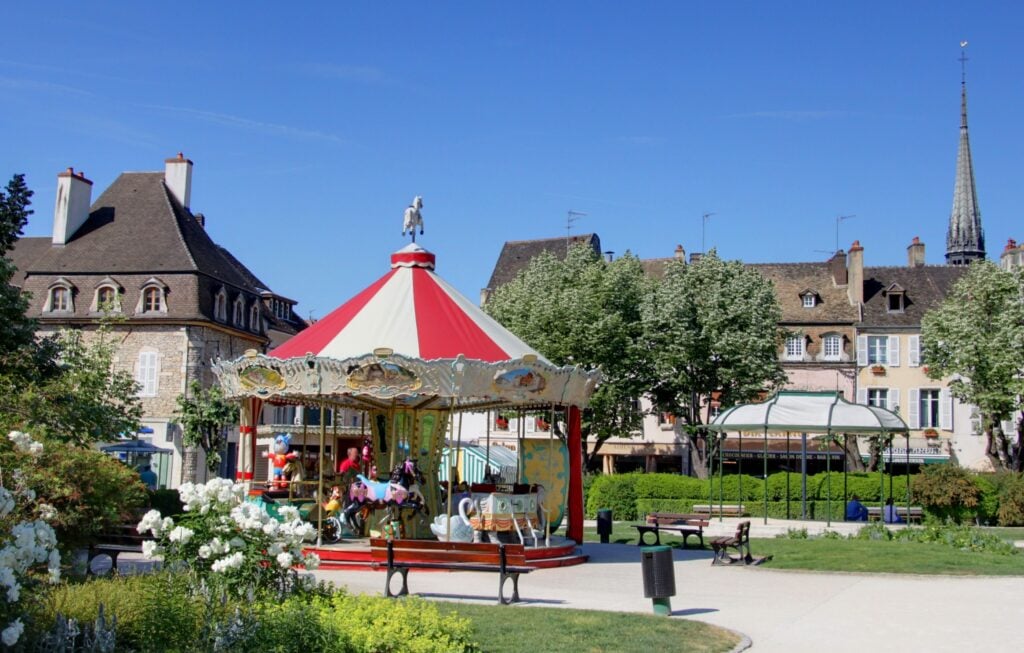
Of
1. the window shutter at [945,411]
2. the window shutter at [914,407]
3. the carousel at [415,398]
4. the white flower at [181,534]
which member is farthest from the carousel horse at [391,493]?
the window shutter at [945,411]

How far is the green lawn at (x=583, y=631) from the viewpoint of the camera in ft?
34.8

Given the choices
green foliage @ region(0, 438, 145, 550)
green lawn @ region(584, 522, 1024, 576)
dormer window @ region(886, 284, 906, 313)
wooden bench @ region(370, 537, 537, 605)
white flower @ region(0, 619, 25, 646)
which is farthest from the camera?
dormer window @ region(886, 284, 906, 313)

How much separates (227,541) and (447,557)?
20.9ft

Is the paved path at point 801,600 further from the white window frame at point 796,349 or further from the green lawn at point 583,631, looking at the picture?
the white window frame at point 796,349

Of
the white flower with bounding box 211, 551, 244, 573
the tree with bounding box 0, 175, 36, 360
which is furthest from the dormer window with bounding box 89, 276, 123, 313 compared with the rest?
A: the white flower with bounding box 211, 551, 244, 573

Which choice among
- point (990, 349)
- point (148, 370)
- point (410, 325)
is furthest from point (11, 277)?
point (990, 349)

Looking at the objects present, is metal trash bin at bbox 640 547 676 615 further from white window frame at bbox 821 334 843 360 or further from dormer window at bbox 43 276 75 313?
white window frame at bbox 821 334 843 360

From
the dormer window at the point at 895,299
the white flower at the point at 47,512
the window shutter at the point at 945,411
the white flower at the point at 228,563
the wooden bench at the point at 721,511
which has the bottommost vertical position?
the wooden bench at the point at 721,511

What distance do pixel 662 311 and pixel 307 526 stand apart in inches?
1262

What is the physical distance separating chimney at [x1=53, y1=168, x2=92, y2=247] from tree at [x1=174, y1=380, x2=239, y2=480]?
27.4 feet

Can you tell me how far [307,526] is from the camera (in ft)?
32.1

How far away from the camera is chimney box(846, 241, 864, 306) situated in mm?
51000

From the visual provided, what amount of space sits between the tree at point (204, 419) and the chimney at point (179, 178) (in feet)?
30.5

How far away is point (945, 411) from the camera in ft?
162
